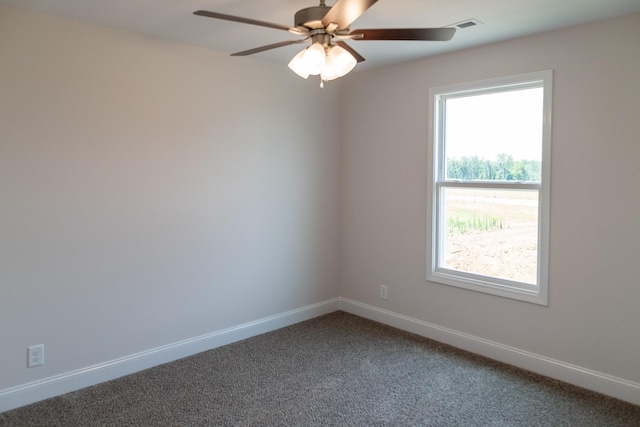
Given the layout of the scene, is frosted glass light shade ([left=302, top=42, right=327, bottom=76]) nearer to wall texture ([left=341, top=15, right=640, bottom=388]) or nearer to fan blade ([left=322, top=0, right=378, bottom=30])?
fan blade ([left=322, top=0, right=378, bottom=30])

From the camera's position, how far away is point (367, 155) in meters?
4.22

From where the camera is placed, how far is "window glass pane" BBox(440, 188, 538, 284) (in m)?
3.21

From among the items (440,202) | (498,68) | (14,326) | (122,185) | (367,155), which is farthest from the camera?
(367,155)

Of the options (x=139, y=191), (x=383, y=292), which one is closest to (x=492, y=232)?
(x=383, y=292)

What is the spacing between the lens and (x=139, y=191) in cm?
311

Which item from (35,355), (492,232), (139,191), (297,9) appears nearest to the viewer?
(297,9)

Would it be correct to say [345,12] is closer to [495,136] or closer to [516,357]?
[495,136]

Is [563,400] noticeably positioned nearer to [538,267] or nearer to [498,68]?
[538,267]

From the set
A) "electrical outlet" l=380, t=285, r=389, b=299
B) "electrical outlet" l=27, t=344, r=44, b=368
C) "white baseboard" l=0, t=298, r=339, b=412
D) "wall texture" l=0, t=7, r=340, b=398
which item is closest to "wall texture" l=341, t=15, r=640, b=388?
"electrical outlet" l=380, t=285, r=389, b=299

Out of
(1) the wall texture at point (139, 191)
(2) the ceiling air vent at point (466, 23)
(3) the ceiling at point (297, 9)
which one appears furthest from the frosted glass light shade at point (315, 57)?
(1) the wall texture at point (139, 191)

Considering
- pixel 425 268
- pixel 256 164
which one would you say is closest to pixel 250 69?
pixel 256 164

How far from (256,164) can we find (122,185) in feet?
3.76

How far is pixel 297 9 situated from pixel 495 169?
1919 mm

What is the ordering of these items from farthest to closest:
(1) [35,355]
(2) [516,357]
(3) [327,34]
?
(2) [516,357], (1) [35,355], (3) [327,34]
